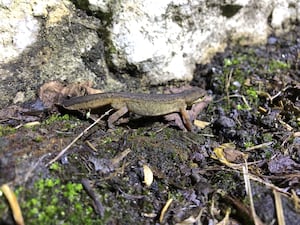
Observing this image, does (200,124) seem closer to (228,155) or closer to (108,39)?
(228,155)

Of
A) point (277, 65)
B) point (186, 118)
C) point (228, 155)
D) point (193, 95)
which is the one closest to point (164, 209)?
point (228, 155)

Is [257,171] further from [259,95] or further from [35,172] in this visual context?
[35,172]

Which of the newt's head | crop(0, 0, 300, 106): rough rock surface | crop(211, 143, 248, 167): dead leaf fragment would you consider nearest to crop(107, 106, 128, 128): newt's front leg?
crop(0, 0, 300, 106): rough rock surface

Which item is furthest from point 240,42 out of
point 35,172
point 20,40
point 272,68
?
point 35,172

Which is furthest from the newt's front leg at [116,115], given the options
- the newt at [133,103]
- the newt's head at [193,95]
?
the newt's head at [193,95]

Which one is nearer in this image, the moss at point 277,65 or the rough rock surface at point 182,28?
the rough rock surface at point 182,28

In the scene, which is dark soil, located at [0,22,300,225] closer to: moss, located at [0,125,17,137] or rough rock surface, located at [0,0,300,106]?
moss, located at [0,125,17,137]

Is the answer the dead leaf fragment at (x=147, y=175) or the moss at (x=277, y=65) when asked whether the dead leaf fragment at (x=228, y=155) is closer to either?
the dead leaf fragment at (x=147, y=175)
